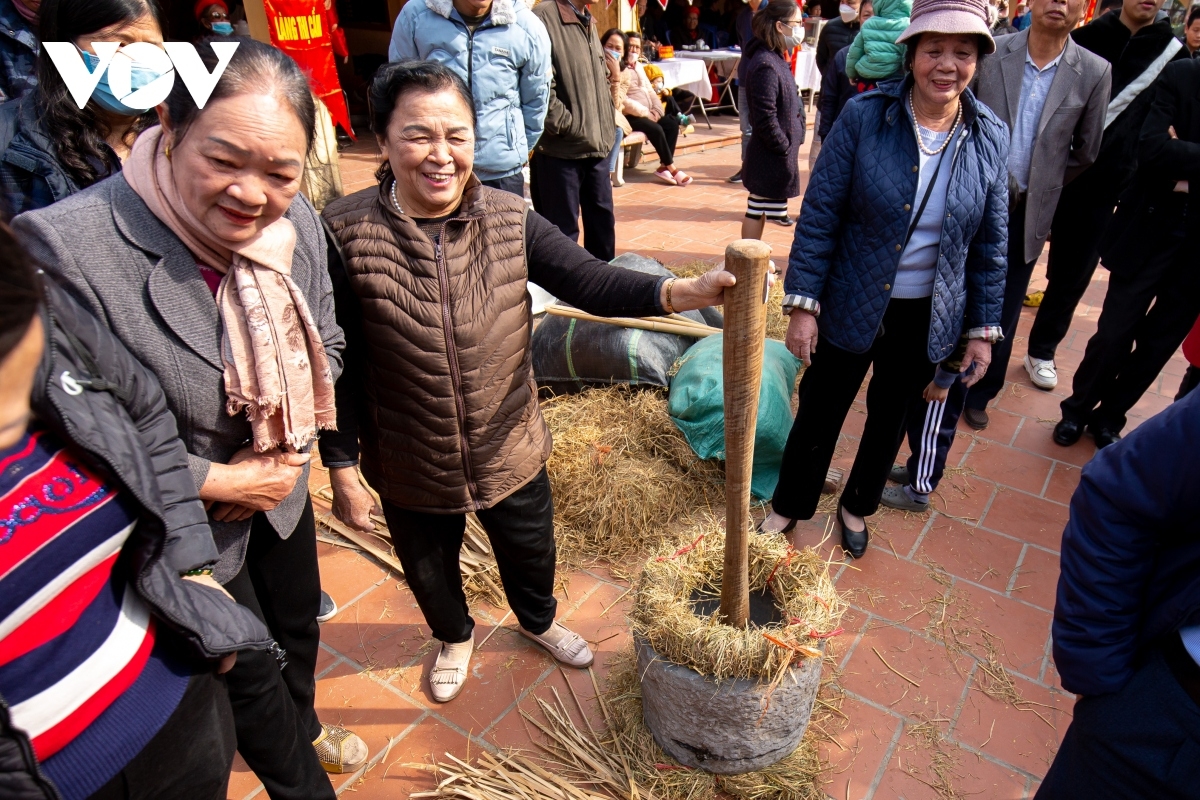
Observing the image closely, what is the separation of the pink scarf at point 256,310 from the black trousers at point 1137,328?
3.89 metres

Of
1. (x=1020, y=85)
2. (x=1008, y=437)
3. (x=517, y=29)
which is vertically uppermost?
(x=517, y=29)

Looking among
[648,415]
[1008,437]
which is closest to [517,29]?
[648,415]

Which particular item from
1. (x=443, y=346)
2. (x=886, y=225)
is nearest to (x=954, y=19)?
(x=886, y=225)

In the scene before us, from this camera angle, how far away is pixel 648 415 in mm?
3850

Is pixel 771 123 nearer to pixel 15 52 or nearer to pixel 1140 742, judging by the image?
pixel 15 52

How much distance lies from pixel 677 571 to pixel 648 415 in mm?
1665

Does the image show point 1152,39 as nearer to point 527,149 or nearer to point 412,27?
point 527,149

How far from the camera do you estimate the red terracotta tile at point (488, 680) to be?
2.58m

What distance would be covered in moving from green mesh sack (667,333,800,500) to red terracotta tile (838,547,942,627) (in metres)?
0.57

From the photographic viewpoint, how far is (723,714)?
2.07 metres

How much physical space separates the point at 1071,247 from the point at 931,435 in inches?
68.4

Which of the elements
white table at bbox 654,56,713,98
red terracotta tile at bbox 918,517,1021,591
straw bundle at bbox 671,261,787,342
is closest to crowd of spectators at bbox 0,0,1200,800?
red terracotta tile at bbox 918,517,1021,591

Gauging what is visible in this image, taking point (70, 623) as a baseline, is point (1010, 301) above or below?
below

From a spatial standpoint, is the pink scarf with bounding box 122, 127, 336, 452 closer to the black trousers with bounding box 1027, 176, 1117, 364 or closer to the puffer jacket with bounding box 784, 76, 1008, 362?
the puffer jacket with bounding box 784, 76, 1008, 362
